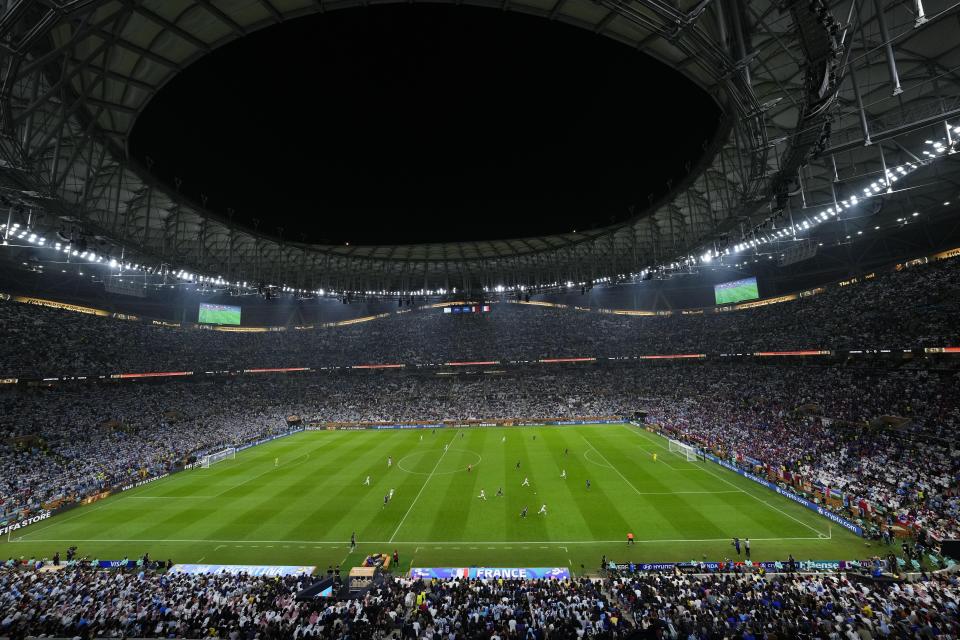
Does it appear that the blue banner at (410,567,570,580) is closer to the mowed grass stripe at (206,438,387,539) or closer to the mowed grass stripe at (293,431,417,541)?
the mowed grass stripe at (293,431,417,541)

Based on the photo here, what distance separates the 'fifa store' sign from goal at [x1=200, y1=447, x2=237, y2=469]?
1250cm

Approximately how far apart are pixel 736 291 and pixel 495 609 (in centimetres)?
7216

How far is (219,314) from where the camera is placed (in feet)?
269

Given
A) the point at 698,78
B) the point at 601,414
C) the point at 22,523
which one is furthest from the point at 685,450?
the point at 22,523

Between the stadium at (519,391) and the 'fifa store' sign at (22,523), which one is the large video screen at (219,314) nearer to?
the stadium at (519,391)

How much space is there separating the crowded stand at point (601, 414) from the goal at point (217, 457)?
1473mm

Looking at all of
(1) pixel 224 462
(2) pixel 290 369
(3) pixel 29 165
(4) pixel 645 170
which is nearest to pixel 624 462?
(4) pixel 645 170

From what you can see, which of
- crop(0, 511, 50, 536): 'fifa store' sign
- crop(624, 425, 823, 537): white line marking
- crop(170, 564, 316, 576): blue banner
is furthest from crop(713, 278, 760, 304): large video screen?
crop(0, 511, 50, 536): 'fifa store' sign

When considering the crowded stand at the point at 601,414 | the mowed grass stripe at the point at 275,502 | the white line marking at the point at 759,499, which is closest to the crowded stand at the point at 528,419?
the crowded stand at the point at 601,414

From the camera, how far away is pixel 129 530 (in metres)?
25.9

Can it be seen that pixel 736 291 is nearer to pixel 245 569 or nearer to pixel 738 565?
pixel 738 565

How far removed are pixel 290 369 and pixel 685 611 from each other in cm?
7667

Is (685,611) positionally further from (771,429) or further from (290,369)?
(290,369)

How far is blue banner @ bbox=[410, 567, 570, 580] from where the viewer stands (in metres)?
18.9
